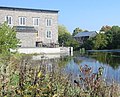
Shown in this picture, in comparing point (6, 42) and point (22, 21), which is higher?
point (22, 21)

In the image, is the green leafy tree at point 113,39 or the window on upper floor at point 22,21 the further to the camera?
the green leafy tree at point 113,39

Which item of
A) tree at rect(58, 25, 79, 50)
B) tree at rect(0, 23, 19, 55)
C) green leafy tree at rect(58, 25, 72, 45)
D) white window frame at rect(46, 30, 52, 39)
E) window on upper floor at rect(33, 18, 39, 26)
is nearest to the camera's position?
tree at rect(0, 23, 19, 55)

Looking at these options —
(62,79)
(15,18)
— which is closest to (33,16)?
(15,18)

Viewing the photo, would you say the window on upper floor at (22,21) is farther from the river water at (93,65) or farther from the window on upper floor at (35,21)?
the river water at (93,65)

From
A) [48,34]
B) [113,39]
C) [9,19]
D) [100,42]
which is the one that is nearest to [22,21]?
[9,19]

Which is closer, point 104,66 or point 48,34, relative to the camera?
point 104,66

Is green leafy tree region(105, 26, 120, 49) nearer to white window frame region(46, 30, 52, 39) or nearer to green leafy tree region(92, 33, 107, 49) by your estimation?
green leafy tree region(92, 33, 107, 49)

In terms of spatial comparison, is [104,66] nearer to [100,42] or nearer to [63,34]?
[100,42]

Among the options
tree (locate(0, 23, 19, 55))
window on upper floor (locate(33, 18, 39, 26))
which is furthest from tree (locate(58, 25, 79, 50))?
tree (locate(0, 23, 19, 55))

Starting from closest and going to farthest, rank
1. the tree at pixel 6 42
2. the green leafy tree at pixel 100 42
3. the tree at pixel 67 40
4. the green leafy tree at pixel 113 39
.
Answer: the tree at pixel 6 42 → the green leafy tree at pixel 113 39 → the green leafy tree at pixel 100 42 → the tree at pixel 67 40

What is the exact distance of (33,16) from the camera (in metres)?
49.7

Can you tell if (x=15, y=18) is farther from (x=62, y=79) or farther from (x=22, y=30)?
(x=62, y=79)

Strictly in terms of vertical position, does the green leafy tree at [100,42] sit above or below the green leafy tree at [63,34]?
below

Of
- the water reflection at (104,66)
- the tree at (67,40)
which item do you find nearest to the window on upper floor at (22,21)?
the tree at (67,40)
